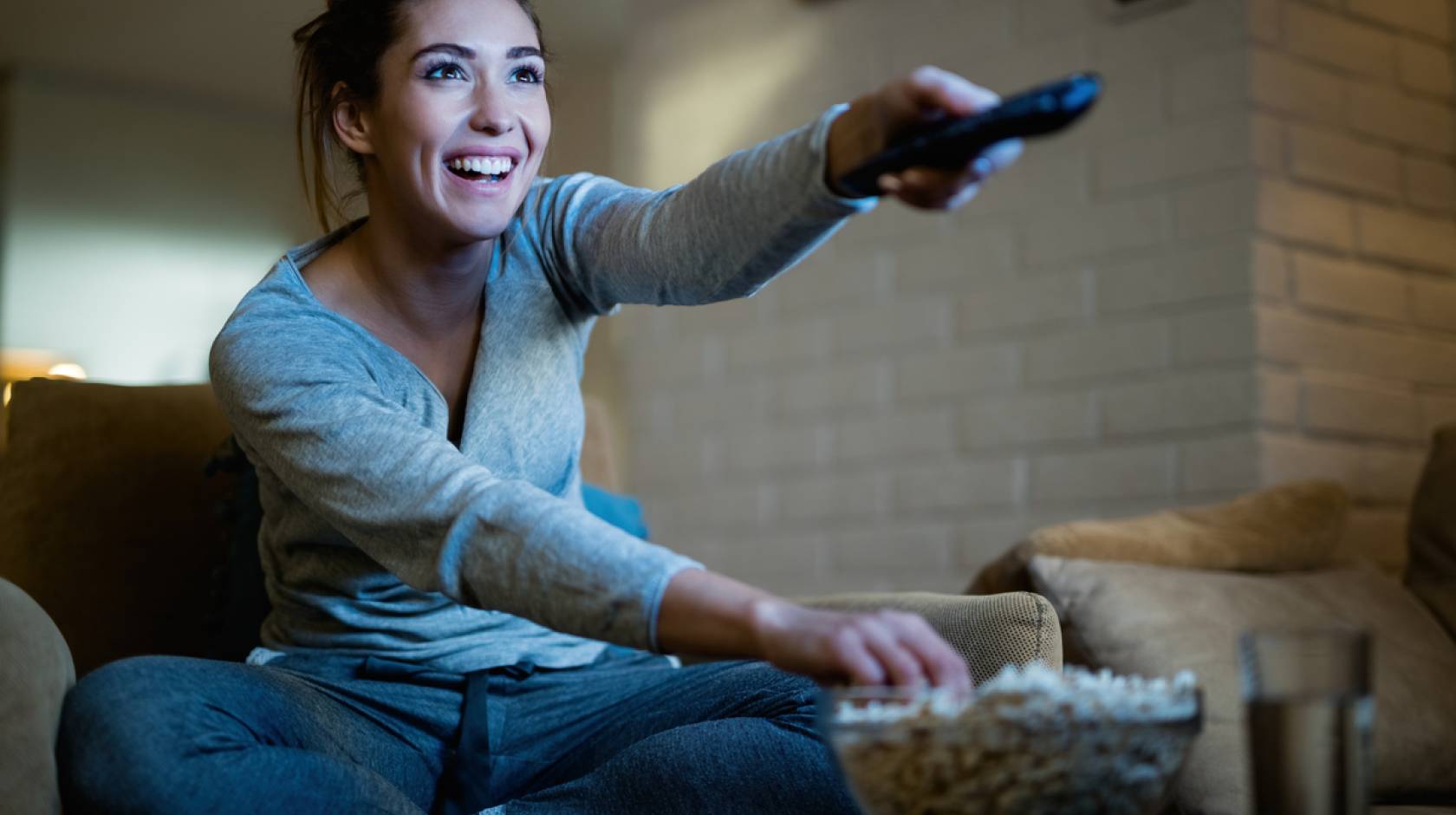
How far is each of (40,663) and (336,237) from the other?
56cm

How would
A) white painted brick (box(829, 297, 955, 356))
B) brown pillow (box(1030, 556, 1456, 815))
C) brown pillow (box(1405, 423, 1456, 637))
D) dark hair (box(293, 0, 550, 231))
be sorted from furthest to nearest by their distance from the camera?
white painted brick (box(829, 297, 955, 356))
brown pillow (box(1405, 423, 1456, 637))
brown pillow (box(1030, 556, 1456, 815))
dark hair (box(293, 0, 550, 231))

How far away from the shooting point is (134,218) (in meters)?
5.78

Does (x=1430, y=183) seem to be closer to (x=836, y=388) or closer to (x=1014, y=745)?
(x=836, y=388)

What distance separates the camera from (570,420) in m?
1.46

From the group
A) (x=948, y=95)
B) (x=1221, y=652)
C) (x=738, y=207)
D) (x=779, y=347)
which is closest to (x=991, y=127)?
(x=948, y=95)

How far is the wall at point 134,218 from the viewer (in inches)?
217

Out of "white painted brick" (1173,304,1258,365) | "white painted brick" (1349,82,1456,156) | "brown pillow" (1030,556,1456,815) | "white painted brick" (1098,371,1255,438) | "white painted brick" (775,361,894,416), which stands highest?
"white painted brick" (1349,82,1456,156)

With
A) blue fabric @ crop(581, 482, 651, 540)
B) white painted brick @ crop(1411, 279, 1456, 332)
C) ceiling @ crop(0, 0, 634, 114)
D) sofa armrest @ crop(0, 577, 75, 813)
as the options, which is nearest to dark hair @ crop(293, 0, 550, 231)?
blue fabric @ crop(581, 482, 651, 540)

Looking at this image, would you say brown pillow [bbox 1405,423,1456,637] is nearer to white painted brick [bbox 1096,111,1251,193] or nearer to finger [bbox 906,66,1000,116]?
white painted brick [bbox 1096,111,1251,193]

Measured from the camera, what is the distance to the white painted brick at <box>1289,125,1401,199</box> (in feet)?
7.34

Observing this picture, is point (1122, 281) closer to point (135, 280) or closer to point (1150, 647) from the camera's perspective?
point (1150, 647)

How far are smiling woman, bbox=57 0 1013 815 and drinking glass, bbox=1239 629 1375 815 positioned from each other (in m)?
0.16

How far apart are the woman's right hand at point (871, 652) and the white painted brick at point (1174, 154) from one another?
1555 mm

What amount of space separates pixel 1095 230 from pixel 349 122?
1278 millimetres
